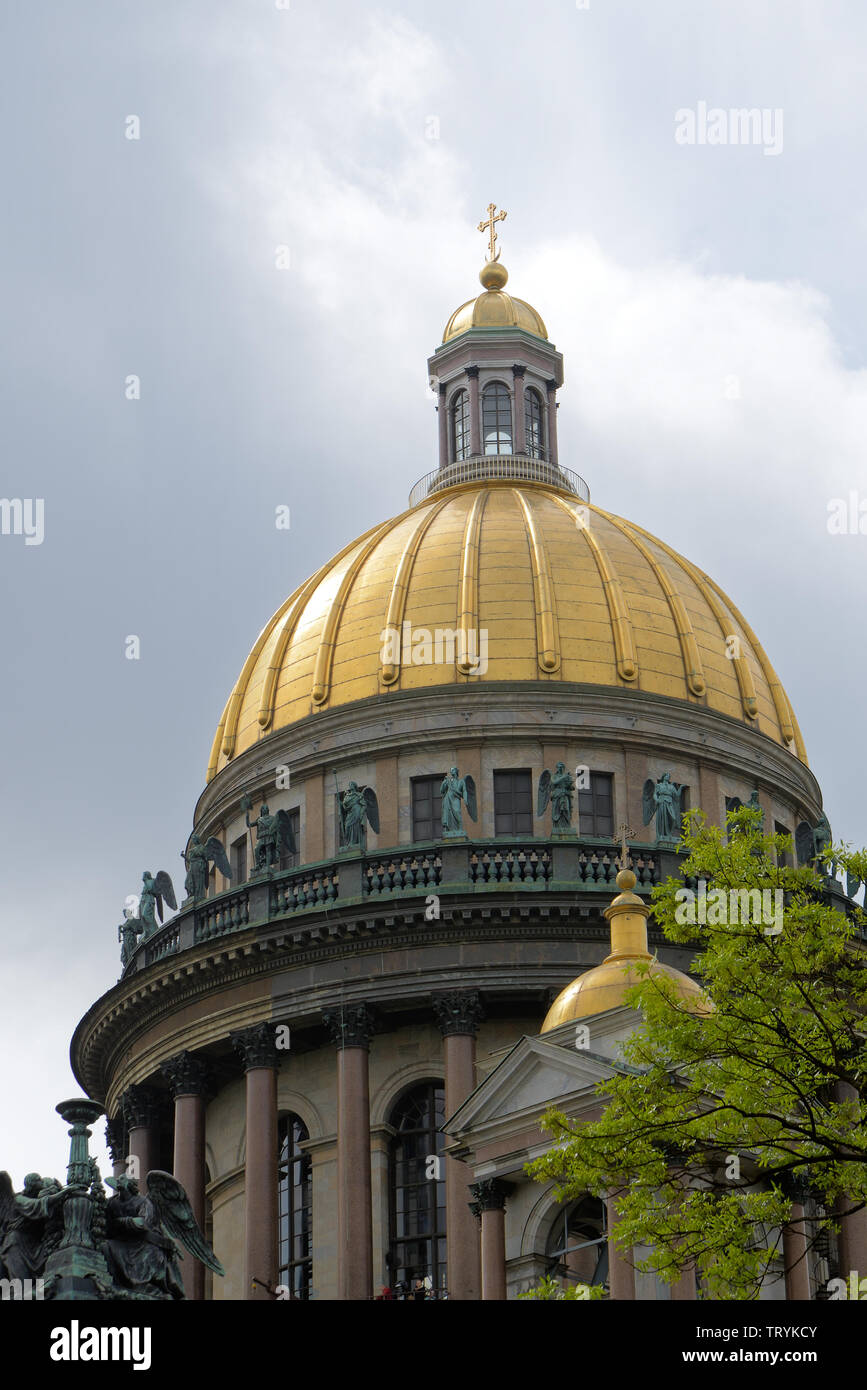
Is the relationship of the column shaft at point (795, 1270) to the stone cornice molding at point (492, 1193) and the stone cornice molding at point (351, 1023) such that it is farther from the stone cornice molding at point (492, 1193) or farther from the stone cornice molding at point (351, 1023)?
the stone cornice molding at point (351, 1023)

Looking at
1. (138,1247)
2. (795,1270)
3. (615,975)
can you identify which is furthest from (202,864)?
(138,1247)

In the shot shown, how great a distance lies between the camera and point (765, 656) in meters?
67.9

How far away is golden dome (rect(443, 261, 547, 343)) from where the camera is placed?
7412 centimetres

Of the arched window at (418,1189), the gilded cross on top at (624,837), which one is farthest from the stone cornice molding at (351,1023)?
the gilded cross on top at (624,837)

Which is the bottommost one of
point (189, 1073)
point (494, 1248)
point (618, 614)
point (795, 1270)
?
point (795, 1270)

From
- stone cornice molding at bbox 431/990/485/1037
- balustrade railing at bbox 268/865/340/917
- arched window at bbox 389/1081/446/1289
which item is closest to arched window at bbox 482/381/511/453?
balustrade railing at bbox 268/865/340/917

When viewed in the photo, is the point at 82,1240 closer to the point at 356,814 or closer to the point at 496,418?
the point at 356,814

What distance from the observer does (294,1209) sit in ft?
189

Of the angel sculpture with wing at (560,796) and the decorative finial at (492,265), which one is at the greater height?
the decorative finial at (492,265)

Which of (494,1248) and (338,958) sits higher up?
(338,958)

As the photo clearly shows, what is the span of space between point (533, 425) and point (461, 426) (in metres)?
2.00

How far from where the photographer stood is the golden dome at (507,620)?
62.9 meters

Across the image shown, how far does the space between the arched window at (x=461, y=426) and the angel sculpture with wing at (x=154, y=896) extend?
1470 cm

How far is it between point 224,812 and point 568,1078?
78.0 feet
